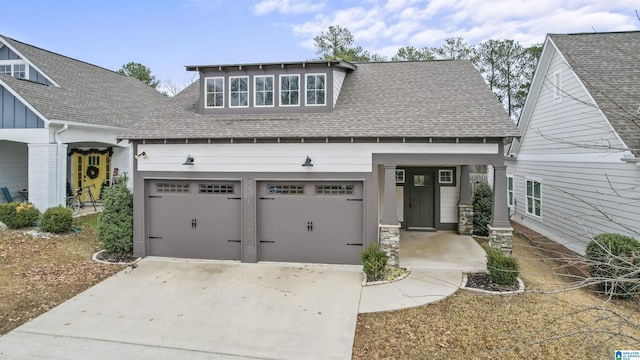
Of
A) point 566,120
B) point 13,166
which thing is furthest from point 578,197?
point 13,166

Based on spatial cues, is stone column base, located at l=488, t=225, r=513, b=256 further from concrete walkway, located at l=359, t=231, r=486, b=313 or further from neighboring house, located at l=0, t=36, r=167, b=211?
neighboring house, located at l=0, t=36, r=167, b=211

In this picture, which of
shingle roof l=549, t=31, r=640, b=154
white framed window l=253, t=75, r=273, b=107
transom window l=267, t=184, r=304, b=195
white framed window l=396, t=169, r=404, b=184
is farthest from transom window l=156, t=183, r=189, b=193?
shingle roof l=549, t=31, r=640, b=154

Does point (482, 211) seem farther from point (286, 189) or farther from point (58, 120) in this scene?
point (58, 120)

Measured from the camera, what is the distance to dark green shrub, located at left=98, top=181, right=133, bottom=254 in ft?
33.8

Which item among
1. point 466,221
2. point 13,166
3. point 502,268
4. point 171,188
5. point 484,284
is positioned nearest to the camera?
point 502,268

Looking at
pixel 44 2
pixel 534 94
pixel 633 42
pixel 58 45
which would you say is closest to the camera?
pixel 633 42

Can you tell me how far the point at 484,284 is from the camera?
26.6 feet

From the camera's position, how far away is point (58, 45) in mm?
30500

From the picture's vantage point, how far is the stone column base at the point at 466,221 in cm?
1285

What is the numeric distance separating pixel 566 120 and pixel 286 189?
32.3 ft

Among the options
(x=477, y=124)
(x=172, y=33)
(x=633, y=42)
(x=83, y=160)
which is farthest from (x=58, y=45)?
(x=633, y=42)

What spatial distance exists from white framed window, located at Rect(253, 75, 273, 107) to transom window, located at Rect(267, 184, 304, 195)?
2.64 m

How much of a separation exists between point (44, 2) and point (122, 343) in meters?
17.6

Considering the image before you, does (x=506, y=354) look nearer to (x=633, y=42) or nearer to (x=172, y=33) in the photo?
(x=633, y=42)
